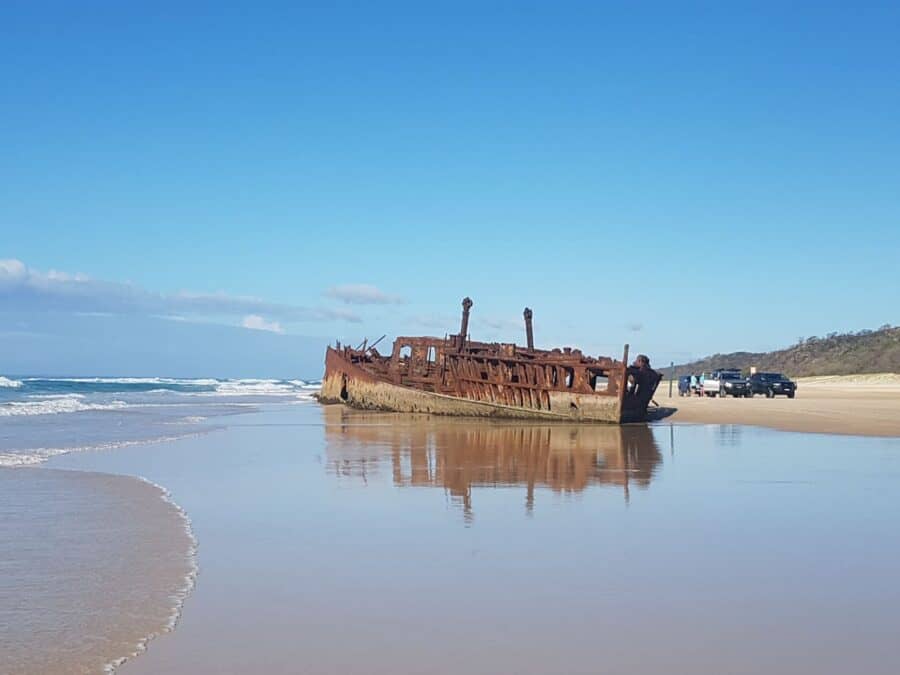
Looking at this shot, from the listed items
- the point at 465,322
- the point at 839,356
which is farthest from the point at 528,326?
the point at 839,356

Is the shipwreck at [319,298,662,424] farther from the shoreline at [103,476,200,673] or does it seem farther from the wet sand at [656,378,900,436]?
the shoreline at [103,476,200,673]

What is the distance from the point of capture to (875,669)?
178 inches

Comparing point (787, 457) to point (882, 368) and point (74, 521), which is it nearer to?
point (74, 521)

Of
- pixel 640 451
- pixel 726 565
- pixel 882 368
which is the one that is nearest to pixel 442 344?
pixel 640 451

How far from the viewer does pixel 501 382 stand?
26.5 m

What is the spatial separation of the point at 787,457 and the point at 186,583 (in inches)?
445

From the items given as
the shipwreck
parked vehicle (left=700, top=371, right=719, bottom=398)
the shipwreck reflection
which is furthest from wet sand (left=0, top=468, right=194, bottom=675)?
parked vehicle (left=700, top=371, right=719, bottom=398)

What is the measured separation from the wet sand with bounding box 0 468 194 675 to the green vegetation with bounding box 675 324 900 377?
63.2 metres

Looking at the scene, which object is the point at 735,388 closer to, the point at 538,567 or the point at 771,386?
the point at 771,386

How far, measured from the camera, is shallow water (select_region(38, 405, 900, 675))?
481cm

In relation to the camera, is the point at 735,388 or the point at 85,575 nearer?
the point at 85,575

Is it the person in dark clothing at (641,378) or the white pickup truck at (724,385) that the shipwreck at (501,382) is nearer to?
the person in dark clothing at (641,378)

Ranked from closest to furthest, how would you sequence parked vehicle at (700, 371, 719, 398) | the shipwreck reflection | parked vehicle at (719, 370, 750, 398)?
1. the shipwreck reflection
2. parked vehicle at (719, 370, 750, 398)
3. parked vehicle at (700, 371, 719, 398)

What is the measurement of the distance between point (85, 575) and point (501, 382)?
A: 20.4 meters
